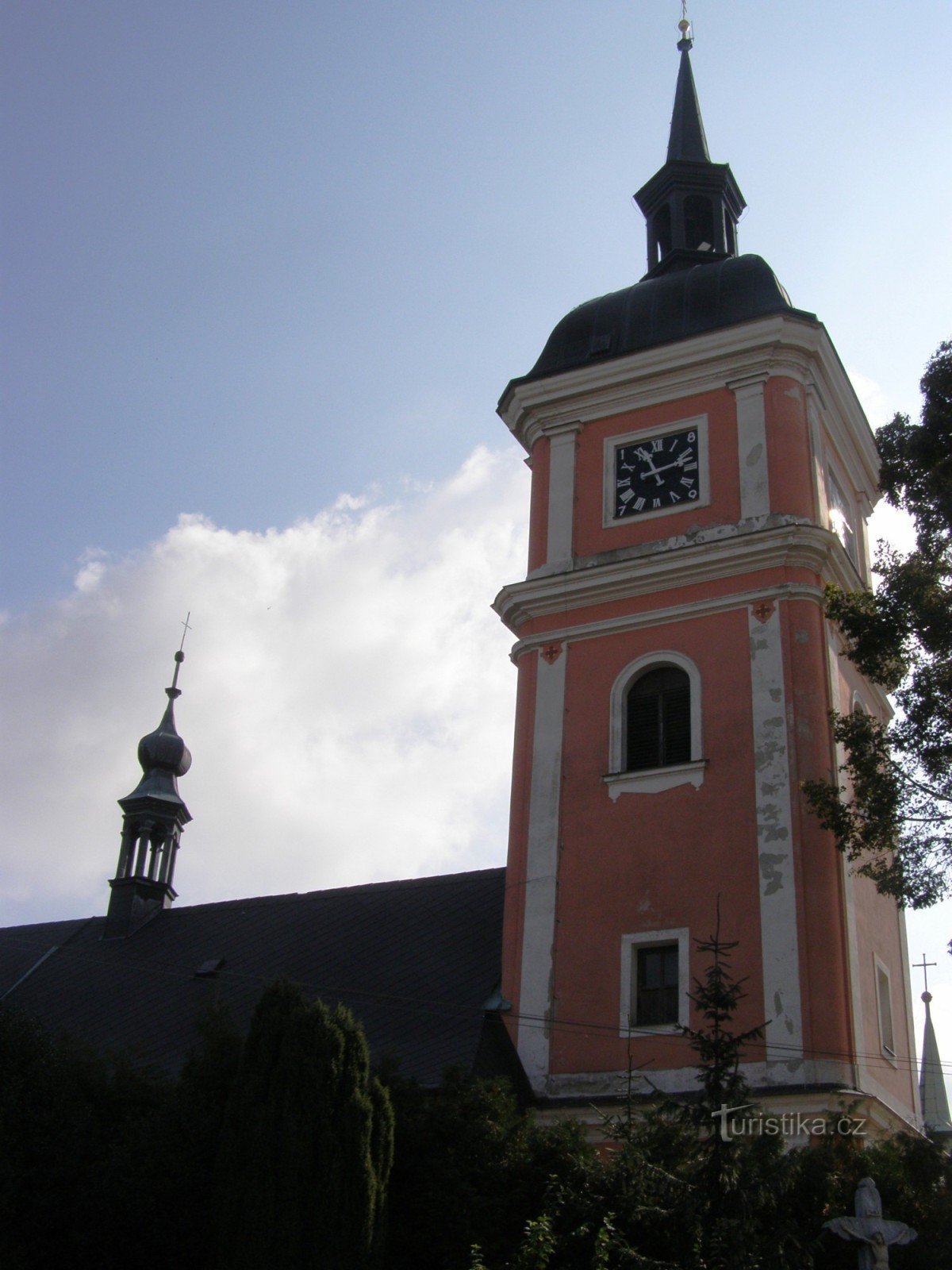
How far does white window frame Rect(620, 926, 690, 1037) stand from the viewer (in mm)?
16641

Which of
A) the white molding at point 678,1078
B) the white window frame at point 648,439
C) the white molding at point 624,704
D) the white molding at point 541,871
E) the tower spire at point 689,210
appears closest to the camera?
the white molding at point 678,1078

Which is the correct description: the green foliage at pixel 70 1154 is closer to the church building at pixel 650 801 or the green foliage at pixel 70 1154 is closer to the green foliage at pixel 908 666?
the church building at pixel 650 801

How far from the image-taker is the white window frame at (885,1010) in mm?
17469

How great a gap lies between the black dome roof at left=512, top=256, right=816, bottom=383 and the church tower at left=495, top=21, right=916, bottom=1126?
0.04 m

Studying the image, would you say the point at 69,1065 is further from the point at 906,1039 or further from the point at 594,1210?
the point at 906,1039

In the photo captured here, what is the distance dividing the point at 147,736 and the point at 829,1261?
18706 millimetres

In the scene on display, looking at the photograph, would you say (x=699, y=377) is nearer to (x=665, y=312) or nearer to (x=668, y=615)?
(x=665, y=312)

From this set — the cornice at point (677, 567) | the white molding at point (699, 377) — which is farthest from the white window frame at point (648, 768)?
the white molding at point (699, 377)

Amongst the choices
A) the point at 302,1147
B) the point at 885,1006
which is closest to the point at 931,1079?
the point at 885,1006

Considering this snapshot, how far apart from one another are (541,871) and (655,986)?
7.06ft

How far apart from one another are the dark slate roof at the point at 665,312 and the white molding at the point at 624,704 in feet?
16.5

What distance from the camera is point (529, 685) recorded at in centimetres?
2006

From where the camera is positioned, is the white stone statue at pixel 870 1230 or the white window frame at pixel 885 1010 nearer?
the white stone statue at pixel 870 1230

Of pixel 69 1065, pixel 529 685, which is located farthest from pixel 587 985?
pixel 69 1065
